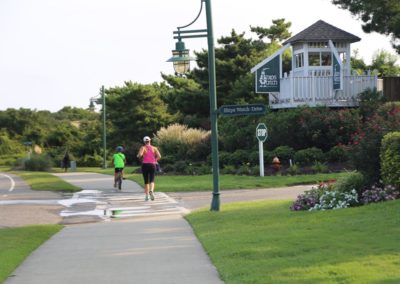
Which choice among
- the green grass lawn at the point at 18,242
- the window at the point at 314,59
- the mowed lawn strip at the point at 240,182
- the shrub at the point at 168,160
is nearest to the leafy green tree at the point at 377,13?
the window at the point at 314,59

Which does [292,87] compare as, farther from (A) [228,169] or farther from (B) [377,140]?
(B) [377,140]

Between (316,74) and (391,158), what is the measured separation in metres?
17.6

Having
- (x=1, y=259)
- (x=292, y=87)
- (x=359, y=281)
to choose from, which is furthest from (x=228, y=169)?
(x=359, y=281)

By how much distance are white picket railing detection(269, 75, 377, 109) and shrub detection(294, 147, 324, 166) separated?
3.45 metres

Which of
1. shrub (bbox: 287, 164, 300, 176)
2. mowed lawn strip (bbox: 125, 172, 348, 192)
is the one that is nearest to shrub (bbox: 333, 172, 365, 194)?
mowed lawn strip (bbox: 125, 172, 348, 192)

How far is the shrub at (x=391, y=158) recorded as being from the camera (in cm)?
1220

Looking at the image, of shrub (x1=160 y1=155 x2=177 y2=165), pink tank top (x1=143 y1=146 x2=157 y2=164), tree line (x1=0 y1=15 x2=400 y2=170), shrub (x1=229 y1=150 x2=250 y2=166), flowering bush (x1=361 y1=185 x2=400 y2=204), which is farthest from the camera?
tree line (x1=0 y1=15 x2=400 y2=170)

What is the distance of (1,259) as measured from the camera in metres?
9.20

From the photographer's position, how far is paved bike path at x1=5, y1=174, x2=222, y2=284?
26.1 feet

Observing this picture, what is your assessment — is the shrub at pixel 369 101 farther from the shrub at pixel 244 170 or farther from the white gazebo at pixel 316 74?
the shrub at pixel 244 170

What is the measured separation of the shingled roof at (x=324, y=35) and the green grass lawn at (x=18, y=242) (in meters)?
19.1

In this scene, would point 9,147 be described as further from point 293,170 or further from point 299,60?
point 293,170

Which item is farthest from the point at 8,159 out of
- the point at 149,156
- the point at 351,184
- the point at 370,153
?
the point at 370,153

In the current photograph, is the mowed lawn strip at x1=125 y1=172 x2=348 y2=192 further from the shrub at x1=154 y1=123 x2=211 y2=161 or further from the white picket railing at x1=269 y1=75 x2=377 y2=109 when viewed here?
the shrub at x1=154 y1=123 x2=211 y2=161
